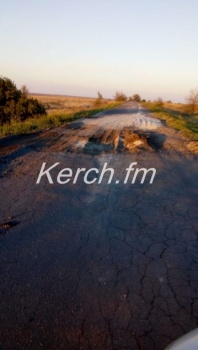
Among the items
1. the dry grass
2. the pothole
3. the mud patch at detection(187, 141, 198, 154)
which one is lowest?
the dry grass

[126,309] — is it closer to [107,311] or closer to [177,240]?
[107,311]

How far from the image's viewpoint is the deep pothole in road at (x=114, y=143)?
10986 mm

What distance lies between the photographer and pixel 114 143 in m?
12.3

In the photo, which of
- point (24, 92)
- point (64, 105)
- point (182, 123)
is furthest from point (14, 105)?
point (64, 105)

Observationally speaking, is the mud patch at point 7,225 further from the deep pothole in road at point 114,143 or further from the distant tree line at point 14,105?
the distant tree line at point 14,105

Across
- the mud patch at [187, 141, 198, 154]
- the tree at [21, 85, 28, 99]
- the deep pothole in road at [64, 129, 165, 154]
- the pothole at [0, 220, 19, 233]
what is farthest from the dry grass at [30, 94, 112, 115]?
the pothole at [0, 220, 19, 233]

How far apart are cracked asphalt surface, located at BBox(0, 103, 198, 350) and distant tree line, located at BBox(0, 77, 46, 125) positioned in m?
12.7

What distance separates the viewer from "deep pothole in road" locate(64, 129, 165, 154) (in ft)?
36.0

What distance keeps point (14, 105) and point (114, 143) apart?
398 inches

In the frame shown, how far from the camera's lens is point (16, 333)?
9.43 ft

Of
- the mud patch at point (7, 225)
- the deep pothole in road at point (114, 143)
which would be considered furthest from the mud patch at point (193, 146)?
the mud patch at point (7, 225)

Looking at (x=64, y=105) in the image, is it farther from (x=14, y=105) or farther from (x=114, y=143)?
(x=114, y=143)

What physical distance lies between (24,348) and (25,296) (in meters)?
0.68

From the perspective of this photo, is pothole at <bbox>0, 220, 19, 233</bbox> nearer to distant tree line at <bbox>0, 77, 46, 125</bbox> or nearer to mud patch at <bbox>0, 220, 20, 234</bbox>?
mud patch at <bbox>0, 220, 20, 234</bbox>
